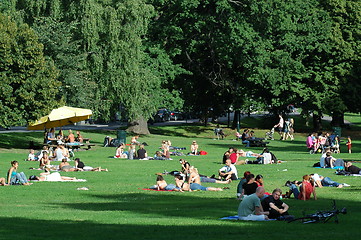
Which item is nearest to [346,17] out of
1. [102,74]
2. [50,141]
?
[102,74]

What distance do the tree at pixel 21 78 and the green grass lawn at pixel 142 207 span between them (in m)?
2.64

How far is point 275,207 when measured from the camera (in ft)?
65.1

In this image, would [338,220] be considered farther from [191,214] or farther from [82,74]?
[82,74]

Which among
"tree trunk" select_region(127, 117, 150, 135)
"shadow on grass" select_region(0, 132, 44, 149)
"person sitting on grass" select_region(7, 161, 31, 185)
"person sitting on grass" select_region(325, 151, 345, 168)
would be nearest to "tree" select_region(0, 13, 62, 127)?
"shadow on grass" select_region(0, 132, 44, 149)

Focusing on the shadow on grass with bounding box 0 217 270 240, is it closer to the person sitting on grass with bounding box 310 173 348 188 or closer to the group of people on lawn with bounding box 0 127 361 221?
the group of people on lawn with bounding box 0 127 361 221

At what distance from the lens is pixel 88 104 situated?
51000mm

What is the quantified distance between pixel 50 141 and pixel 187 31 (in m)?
19.7

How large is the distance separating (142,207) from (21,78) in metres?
22.9

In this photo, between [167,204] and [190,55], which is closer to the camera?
[167,204]

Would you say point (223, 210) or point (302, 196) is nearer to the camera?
point (223, 210)

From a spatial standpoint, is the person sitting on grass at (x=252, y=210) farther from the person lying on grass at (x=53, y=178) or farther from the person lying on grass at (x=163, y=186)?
the person lying on grass at (x=53, y=178)

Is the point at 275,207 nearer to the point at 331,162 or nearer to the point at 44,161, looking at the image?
the point at 331,162

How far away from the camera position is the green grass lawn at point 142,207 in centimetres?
1652

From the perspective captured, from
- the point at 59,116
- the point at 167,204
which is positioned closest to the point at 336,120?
the point at 59,116
